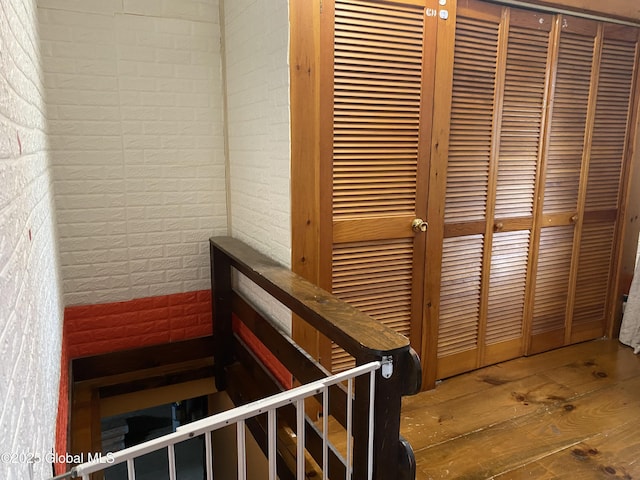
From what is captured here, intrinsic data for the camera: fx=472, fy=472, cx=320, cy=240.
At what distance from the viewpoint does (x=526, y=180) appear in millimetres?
2340

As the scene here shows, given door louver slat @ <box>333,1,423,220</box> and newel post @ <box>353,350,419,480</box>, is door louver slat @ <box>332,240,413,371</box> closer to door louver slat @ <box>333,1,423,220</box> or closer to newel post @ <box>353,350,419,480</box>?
door louver slat @ <box>333,1,423,220</box>

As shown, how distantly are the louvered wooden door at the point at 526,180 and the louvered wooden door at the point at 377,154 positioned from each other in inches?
6.5

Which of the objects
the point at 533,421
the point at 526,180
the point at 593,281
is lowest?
the point at 533,421

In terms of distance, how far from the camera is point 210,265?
245cm

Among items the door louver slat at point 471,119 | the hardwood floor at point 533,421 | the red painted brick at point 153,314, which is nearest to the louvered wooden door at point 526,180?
the door louver slat at point 471,119

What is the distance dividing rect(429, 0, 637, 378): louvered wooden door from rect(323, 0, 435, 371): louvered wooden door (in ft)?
0.54

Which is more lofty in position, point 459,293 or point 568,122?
point 568,122

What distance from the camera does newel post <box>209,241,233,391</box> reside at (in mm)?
2350

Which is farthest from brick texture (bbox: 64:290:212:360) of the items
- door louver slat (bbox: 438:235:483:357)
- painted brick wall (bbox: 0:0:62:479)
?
Result: door louver slat (bbox: 438:235:483:357)

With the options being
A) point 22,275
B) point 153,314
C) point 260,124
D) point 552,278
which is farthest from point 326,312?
point 552,278

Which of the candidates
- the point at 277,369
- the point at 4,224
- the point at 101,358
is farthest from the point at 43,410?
the point at 101,358

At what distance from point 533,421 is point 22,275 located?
1973 mm

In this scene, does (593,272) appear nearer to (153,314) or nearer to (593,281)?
(593,281)

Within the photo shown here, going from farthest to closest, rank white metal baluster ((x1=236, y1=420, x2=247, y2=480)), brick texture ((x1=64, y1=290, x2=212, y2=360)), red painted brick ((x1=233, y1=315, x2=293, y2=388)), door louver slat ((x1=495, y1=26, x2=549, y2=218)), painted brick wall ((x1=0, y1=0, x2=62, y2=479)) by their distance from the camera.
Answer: brick texture ((x1=64, y1=290, x2=212, y2=360))
door louver slat ((x1=495, y1=26, x2=549, y2=218))
red painted brick ((x1=233, y1=315, x2=293, y2=388))
white metal baluster ((x1=236, y1=420, x2=247, y2=480))
painted brick wall ((x1=0, y1=0, x2=62, y2=479))
